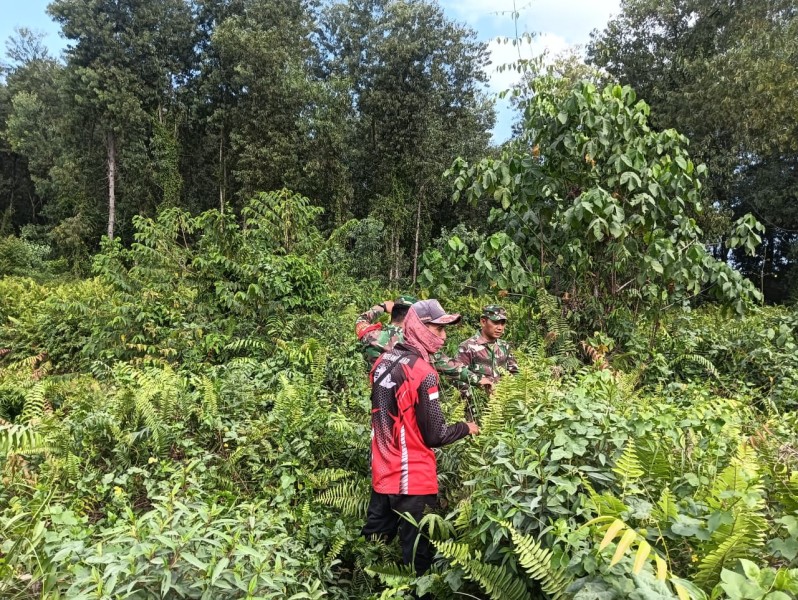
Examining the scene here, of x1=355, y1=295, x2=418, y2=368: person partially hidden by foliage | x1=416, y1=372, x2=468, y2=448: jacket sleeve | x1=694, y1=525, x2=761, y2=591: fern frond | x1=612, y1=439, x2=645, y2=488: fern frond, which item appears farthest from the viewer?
x1=355, y1=295, x2=418, y2=368: person partially hidden by foliage

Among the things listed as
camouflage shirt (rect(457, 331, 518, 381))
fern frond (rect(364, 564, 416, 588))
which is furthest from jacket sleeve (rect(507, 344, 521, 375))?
fern frond (rect(364, 564, 416, 588))

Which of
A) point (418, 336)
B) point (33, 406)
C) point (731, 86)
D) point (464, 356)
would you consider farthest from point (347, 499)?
point (731, 86)

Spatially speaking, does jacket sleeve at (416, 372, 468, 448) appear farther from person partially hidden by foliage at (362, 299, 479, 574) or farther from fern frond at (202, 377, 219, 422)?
fern frond at (202, 377, 219, 422)

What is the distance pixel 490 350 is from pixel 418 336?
1988 millimetres

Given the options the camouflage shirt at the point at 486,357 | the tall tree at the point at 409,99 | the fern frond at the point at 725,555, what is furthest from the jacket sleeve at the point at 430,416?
the tall tree at the point at 409,99

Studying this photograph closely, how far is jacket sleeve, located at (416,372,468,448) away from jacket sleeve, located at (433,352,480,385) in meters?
1.55

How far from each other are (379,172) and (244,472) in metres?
23.0

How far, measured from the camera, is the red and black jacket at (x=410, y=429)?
2.76 m

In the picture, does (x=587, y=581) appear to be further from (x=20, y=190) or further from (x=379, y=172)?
(x=20, y=190)

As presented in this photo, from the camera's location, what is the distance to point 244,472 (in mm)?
3646

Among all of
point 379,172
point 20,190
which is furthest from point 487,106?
point 20,190

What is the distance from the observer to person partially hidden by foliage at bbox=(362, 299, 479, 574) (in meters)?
2.77

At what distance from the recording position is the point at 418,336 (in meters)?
2.90

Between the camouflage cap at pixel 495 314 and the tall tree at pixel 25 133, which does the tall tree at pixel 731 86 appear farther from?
the tall tree at pixel 25 133
